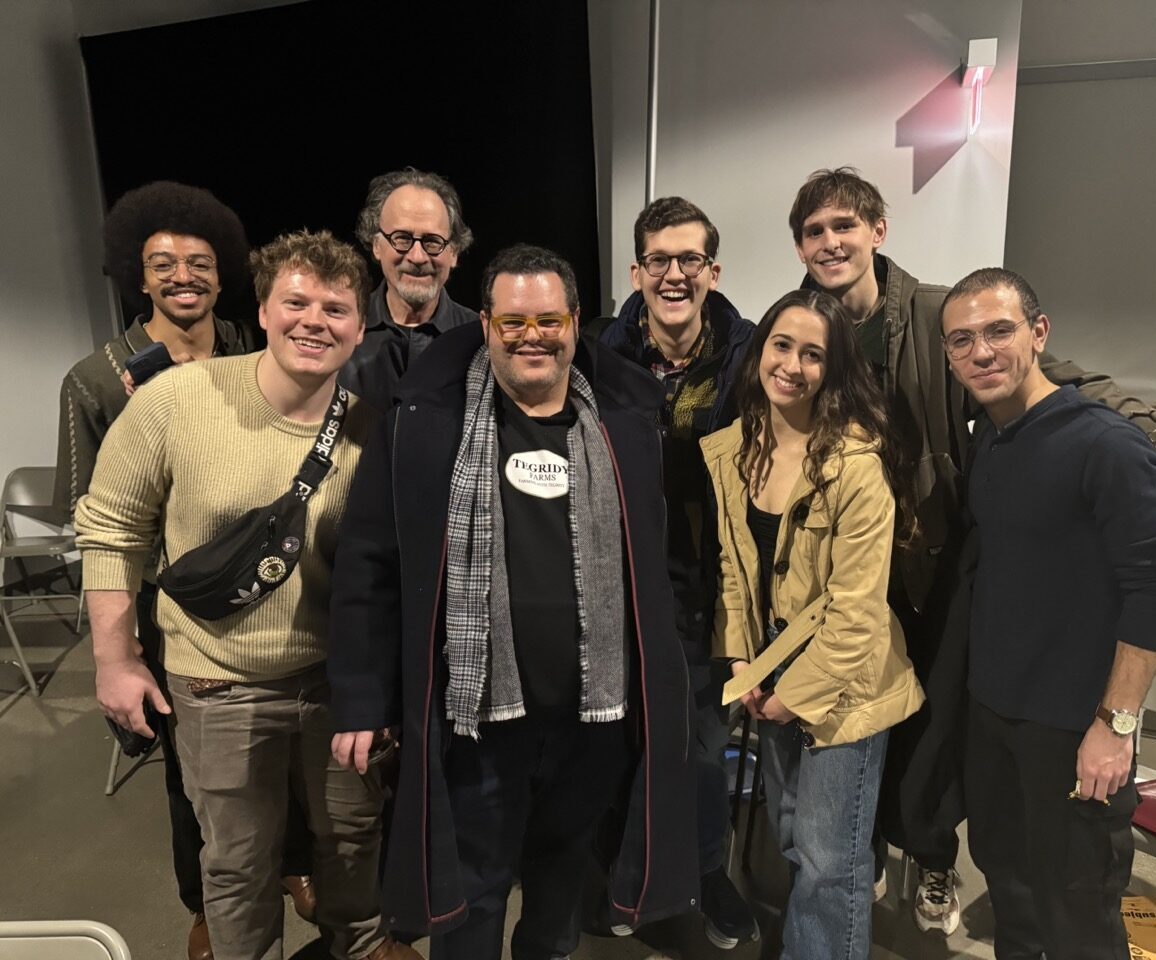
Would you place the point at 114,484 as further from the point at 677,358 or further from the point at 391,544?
the point at 677,358

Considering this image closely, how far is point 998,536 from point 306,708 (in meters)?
1.54

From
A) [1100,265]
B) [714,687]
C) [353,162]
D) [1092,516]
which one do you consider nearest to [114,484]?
[714,687]

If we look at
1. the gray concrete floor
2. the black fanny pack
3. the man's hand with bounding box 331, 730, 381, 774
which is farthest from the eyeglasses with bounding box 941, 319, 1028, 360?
the gray concrete floor

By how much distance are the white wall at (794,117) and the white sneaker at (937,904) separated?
7.36ft

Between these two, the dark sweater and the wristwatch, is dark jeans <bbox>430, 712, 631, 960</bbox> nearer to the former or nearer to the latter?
the dark sweater

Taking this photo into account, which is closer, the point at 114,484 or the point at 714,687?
the point at 114,484

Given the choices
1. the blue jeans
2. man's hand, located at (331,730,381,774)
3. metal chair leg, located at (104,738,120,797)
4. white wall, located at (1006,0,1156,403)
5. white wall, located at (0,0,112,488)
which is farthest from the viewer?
white wall, located at (0,0,112,488)

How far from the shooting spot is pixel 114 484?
1.50 metres

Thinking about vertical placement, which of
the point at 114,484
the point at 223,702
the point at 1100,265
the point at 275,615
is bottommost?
the point at 223,702

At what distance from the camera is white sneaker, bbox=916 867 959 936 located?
2074 mm

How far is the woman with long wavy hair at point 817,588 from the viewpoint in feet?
4.88

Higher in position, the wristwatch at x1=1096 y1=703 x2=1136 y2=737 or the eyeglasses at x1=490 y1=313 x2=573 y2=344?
the eyeglasses at x1=490 y1=313 x2=573 y2=344

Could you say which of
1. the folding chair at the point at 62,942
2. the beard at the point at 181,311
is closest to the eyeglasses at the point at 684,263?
the beard at the point at 181,311

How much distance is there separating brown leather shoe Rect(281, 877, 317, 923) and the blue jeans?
4.52ft
